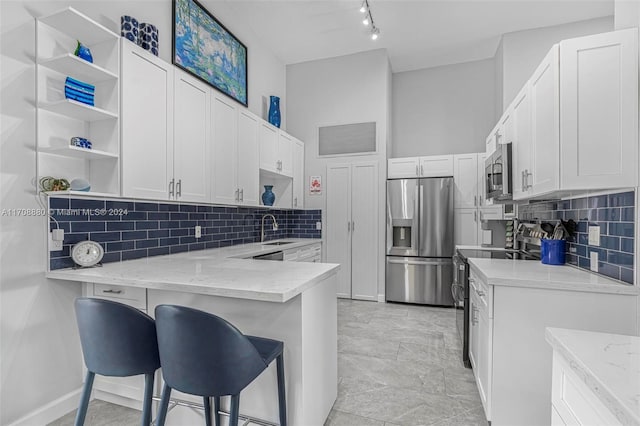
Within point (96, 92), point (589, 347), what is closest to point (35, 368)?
point (96, 92)

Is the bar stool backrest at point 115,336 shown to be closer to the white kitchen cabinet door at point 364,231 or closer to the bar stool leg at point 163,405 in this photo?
the bar stool leg at point 163,405

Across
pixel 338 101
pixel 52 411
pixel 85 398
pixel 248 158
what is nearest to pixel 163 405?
pixel 85 398

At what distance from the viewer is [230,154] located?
10.5 feet

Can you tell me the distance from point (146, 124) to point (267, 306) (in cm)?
158

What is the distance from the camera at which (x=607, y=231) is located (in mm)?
1799

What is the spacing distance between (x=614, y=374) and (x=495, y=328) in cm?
117

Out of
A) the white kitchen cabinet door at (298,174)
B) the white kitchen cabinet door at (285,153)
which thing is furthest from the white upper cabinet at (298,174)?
the white kitchen cabinet door at (285,153)

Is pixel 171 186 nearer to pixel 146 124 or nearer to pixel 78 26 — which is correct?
pixel 146 124

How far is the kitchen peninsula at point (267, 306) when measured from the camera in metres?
1.50

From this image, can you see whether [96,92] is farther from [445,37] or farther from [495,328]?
[445,37]

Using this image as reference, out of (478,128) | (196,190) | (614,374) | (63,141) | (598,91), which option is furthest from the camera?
(478,128)

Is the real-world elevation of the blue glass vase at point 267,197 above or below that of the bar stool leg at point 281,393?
above

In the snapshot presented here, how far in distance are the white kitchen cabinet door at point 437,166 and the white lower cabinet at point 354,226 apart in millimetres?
671

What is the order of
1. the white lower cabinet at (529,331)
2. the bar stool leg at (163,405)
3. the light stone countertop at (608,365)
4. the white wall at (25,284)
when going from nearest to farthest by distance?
1. the light stone countertop at (608,365)
2. the bar stool leg at (163,405)
3. the white lower cabinet at (529,331)
4. the white wall at (25,284)
